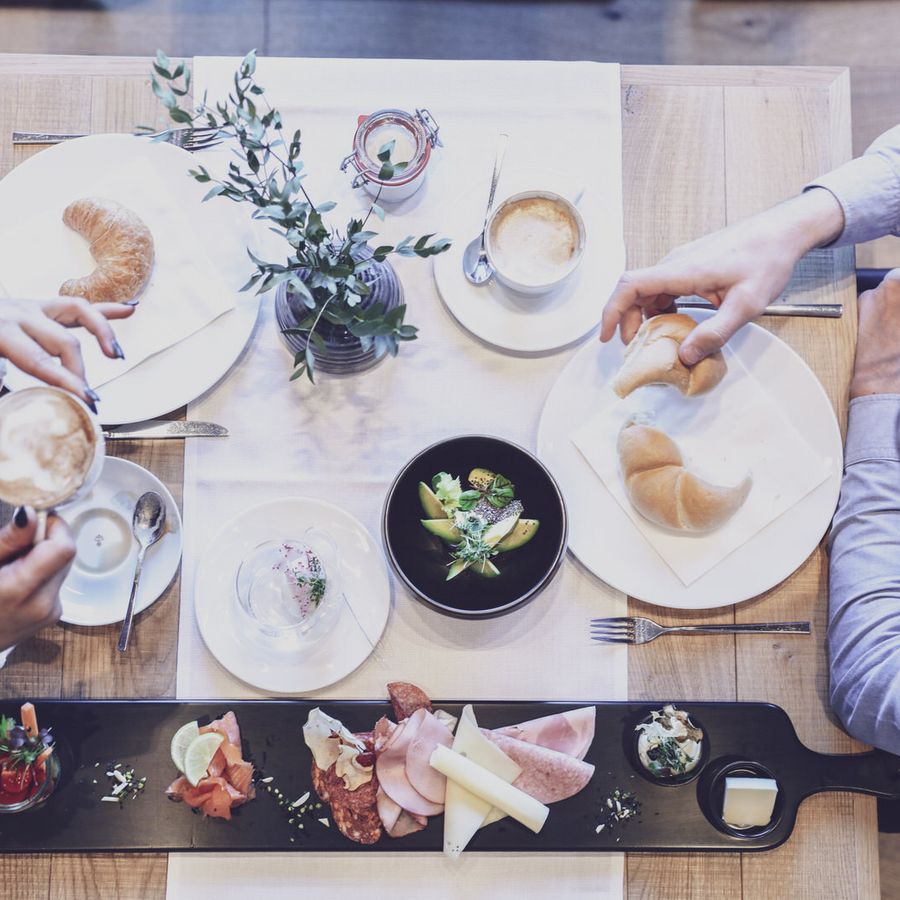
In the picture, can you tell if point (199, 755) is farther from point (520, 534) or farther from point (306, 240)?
point (306, 240)

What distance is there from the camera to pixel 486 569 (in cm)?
136

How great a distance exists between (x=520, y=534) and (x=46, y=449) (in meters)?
0.68

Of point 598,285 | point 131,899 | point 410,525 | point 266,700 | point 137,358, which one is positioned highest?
point 598,285

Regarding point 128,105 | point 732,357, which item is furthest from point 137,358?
point 732,357

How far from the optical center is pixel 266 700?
1367mm

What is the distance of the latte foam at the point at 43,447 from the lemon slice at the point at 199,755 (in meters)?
0.44

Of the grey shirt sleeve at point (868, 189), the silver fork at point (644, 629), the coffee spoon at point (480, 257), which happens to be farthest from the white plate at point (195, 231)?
the grey shirt sleeve at point (868, 189)

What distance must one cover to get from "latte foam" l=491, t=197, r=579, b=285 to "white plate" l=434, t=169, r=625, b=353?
49 mm

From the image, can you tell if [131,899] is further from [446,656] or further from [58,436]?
[58,436]

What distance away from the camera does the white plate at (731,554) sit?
1383 mm

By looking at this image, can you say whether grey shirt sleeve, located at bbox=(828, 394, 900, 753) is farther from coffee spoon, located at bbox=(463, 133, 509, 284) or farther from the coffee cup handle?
the coffee cup handle

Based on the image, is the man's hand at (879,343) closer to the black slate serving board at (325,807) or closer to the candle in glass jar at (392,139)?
the black slate serving board at (325,807)

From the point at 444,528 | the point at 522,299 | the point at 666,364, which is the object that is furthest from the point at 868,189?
the point at 444,528

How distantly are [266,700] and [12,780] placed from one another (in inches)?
14.6
